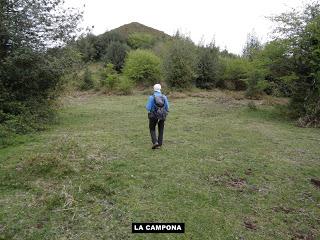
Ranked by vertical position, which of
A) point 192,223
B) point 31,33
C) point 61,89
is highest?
point 31,33

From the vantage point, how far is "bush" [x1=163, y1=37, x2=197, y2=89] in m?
23.5

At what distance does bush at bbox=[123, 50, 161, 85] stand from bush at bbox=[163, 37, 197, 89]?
218 cm

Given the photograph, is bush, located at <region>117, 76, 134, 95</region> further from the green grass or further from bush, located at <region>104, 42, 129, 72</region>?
the green grass

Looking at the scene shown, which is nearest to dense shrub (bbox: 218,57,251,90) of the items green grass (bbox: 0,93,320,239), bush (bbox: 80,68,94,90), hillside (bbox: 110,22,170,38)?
bush (bbox: 80,68,94,90)

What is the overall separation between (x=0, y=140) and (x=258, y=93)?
18.4 metres

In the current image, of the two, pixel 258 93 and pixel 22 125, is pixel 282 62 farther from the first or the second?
pixel 22 125

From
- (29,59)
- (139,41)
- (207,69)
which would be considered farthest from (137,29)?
(29,59)

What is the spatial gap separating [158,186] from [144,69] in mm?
21216

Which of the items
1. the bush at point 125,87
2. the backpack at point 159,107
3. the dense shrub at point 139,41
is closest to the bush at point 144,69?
the bush at point 125,87

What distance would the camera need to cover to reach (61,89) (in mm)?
12477

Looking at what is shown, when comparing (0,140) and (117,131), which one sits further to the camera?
(117,131)

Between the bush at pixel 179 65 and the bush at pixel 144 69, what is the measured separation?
218cm

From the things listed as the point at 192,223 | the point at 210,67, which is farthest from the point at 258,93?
the point at 192,223

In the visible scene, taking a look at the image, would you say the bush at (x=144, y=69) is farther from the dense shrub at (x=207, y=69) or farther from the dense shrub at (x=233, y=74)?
the dense shrub at (x=233, y=74)
